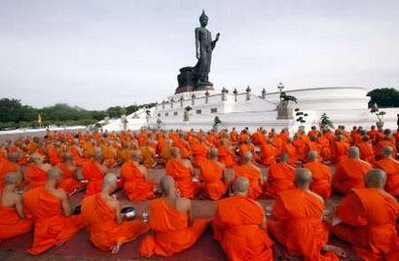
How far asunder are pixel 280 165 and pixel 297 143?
5797 millimetres

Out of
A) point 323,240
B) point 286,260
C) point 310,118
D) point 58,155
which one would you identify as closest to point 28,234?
point 286,260

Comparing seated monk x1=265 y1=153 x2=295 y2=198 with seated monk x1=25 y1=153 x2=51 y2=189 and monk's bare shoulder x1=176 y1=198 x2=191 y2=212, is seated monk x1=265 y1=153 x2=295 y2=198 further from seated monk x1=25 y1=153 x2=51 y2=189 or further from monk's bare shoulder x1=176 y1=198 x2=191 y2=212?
seated monk x1=25 y1=153 x2=51 y2=189

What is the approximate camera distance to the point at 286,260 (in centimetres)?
484

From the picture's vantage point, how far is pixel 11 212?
235 inches

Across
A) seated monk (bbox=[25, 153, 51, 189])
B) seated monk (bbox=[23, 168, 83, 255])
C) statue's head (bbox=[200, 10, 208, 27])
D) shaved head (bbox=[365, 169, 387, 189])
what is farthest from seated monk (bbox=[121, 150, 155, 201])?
statue's head (bbox=[200, 10, 208, 27])

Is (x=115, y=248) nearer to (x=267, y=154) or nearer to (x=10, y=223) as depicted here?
(x=10, y=223)

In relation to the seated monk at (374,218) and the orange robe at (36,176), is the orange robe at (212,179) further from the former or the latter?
the orange robe at (36,176)

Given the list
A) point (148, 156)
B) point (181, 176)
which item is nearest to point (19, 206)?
point (181, 176)

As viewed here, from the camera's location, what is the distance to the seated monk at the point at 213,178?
26.0 feet

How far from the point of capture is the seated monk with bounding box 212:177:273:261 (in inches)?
183

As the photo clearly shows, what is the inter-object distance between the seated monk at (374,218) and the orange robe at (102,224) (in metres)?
3.53

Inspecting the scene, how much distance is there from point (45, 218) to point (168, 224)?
2205 millimetres

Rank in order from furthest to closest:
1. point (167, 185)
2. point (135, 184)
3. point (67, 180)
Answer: point (67, 180) → point (135, 184) → point (167, 185)

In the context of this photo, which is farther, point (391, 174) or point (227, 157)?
point (227, 157)
